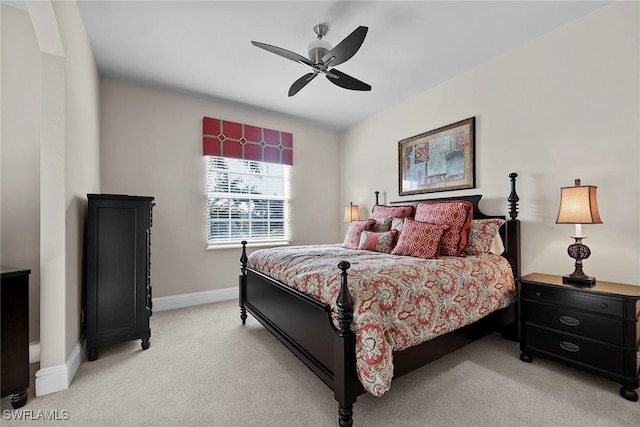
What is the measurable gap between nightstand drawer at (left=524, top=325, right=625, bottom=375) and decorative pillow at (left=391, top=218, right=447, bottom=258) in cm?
91

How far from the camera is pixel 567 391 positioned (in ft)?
5.80

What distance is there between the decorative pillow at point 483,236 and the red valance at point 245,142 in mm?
2861

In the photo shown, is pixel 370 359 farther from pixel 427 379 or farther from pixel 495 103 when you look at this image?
pixel 495 103

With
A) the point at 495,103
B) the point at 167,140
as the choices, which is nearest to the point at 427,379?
the point at 495,103

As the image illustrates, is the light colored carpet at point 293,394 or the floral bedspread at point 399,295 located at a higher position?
the floral bedspread at point 399,295

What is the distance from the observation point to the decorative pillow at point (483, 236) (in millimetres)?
2547

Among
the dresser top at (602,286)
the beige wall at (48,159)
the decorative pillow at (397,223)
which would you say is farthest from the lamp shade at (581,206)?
the beige wall at (48,159)

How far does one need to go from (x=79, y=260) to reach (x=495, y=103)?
408cm

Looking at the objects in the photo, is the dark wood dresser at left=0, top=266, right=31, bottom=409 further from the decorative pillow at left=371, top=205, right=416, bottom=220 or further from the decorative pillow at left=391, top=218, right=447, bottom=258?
the decorative pillow at left=371, top=205, right=416, bottom=220

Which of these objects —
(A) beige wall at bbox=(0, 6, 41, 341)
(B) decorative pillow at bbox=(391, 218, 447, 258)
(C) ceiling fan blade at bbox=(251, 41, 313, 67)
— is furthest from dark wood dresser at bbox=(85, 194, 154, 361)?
(B) decorative pillow at bbox=(391, 218, 447, 258)

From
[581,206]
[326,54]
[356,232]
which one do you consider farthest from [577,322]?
[326,54]

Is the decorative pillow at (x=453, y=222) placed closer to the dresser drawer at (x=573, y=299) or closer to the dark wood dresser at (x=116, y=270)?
the dresser drawer at (x=573, y=299)

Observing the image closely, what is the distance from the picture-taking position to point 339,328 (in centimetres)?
148

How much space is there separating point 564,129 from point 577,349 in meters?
1.77
